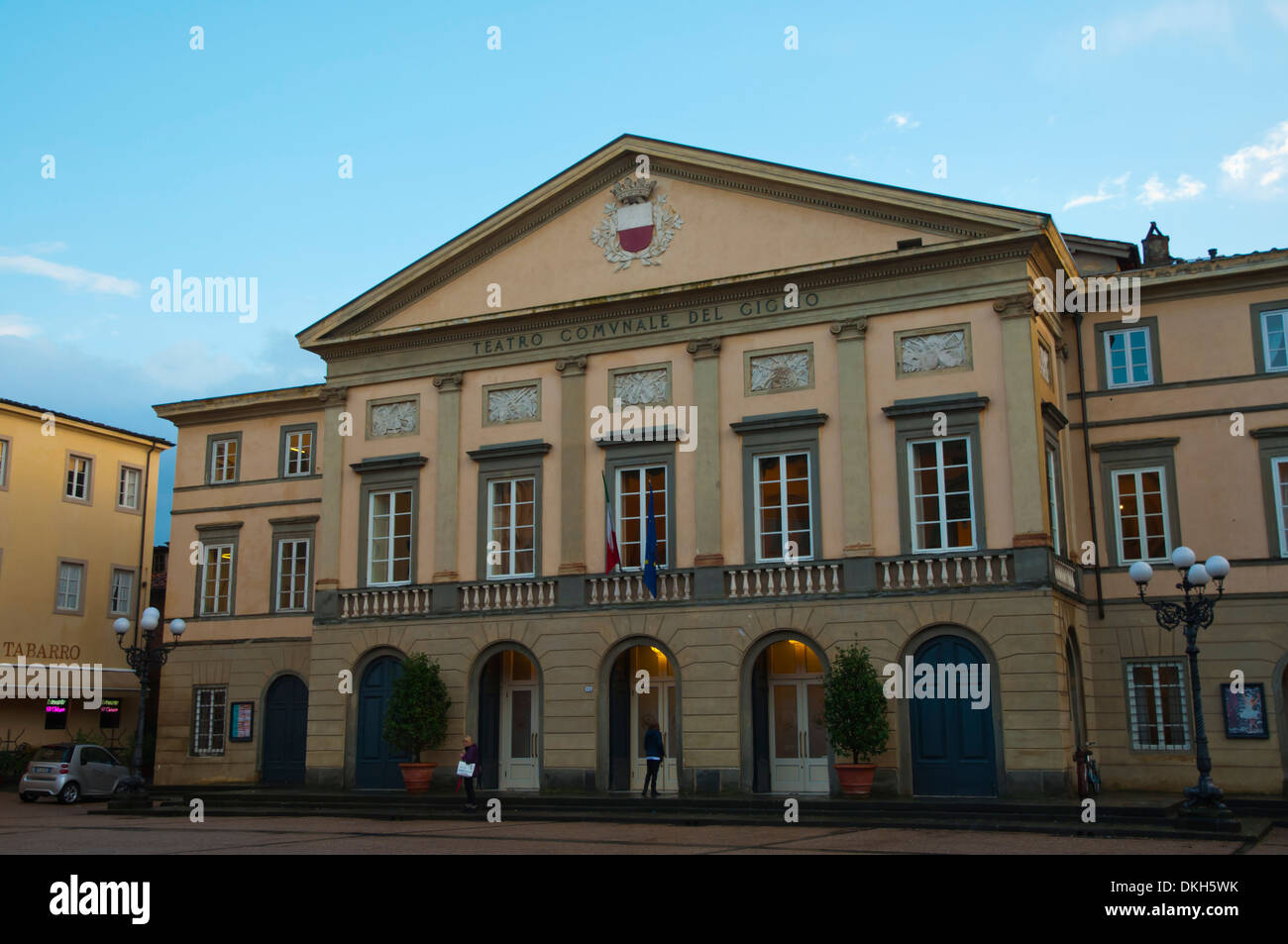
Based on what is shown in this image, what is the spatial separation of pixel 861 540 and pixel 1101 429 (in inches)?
246

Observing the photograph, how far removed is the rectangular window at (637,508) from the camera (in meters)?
25.0

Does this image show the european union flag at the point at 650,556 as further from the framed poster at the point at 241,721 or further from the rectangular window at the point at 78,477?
the rectangular window at the point at 78,477

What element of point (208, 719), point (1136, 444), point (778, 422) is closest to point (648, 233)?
point (778, 422)

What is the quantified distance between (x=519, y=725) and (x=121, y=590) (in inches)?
778

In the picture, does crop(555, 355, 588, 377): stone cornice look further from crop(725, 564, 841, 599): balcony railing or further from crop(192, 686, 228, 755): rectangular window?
crop(192, 686, 228, 755): rectangular window

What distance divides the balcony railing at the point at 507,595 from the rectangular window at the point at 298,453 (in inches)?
319

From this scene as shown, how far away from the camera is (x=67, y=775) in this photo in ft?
95.3

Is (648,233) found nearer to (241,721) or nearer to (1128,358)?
(1128,358)

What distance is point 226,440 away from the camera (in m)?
33.4

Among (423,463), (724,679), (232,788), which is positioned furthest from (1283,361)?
(232,788)

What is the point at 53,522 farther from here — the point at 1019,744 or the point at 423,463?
the point at 1019,744

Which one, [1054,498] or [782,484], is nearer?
[1054,498]

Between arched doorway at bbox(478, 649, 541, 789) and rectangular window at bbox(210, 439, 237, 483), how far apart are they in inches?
442

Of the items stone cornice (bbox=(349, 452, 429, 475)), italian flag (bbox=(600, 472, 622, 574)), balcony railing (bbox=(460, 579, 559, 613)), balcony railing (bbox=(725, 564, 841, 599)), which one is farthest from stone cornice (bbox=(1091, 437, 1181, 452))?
stone cornice (bbox=(349, 452, 429, 475))
